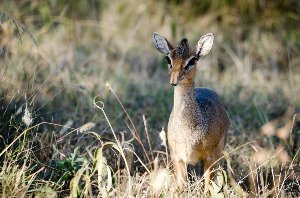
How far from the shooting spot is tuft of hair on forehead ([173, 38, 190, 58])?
15.6 feet

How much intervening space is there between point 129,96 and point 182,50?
2.67 metres

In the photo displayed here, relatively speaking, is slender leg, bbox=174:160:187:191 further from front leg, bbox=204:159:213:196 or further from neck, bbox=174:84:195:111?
neck, bbox=174:84:195:111

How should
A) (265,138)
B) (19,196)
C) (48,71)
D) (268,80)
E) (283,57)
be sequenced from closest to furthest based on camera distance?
(19,196)
(265,138)
(48,71)
(268,80)
(283,57)

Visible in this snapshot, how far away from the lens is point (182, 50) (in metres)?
4.77

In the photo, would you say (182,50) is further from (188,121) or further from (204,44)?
(188,121)

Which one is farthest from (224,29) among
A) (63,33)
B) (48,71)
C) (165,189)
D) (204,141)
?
(165,189)

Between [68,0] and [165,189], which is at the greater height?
[68,0]

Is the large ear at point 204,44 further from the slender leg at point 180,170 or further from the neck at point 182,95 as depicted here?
the slender leg at point 180,170

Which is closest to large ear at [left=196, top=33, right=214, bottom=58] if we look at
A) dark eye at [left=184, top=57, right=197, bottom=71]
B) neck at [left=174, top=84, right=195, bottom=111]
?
dark eye at [left=184, top=57, right=197, bottom=71]

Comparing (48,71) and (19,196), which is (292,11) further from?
(19,196)

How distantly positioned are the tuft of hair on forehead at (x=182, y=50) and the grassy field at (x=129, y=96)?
0.67m

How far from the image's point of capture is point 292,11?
9.43 meters

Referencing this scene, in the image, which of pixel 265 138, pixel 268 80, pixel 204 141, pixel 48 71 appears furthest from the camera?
pixel 268 80

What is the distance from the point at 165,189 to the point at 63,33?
17.4ft
